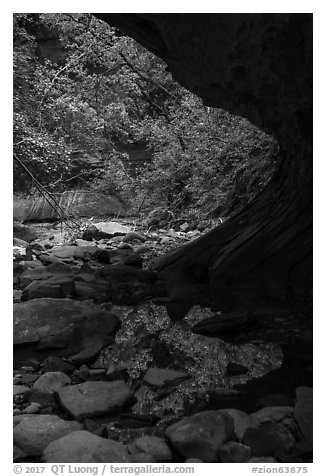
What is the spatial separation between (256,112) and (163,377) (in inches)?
95.0


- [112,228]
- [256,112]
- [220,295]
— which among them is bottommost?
[220,295]

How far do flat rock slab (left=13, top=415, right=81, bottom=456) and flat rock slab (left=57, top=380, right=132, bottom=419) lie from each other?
13cm

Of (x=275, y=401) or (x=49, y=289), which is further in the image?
(x=49, y=289)

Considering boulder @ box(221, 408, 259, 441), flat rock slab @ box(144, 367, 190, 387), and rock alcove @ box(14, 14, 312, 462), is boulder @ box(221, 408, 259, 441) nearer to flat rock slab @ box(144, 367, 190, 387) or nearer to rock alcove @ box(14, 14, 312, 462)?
rock alcove @ box(14, 14, 312, 462)

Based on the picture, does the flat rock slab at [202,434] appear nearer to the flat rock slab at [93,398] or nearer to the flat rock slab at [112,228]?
the flat rock slab at [93,398]

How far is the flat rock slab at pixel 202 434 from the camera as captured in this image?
1805 millimetres

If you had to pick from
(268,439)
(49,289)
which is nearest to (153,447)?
(268,439)

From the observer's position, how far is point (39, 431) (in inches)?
76.3

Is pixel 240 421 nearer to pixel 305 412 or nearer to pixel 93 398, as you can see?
pixel 305 412

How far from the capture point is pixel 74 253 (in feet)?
21.2

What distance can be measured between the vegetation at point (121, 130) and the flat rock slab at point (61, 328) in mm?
3742
